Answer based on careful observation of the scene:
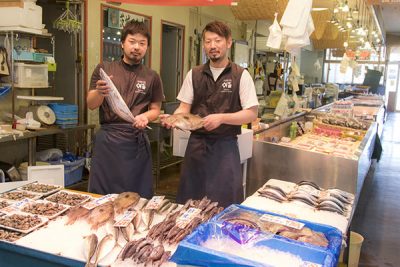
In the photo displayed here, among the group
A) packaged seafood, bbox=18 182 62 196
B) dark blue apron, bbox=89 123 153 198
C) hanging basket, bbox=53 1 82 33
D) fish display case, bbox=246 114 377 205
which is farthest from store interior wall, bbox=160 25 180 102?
packaged seafood, bbox=18 182 62 196

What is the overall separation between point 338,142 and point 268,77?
709cm

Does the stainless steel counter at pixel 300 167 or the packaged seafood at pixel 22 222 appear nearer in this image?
the packaged seafood at pixel 22 222

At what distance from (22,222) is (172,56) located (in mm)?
7005

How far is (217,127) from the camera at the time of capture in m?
2.95

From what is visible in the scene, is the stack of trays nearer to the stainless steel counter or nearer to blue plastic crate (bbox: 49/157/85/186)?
blue plastic crate (bbox: 49/157/85/186)

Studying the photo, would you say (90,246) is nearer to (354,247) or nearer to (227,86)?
(227,86)

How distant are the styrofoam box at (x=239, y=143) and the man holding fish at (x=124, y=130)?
2.07 ft

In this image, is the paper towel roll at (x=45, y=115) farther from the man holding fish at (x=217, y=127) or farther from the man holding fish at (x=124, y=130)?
the man holding fish at (x=217, y=127)

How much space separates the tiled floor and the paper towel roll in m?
0.95

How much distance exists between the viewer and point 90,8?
6277mm

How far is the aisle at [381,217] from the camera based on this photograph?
4.29 meters

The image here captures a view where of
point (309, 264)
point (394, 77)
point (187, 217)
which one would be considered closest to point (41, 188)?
point (187, 217)

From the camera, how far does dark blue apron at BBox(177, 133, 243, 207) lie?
308 cm

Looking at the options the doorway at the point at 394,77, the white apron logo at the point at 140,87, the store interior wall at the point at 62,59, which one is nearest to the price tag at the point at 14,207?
the white apron logo at the point at 140,87
